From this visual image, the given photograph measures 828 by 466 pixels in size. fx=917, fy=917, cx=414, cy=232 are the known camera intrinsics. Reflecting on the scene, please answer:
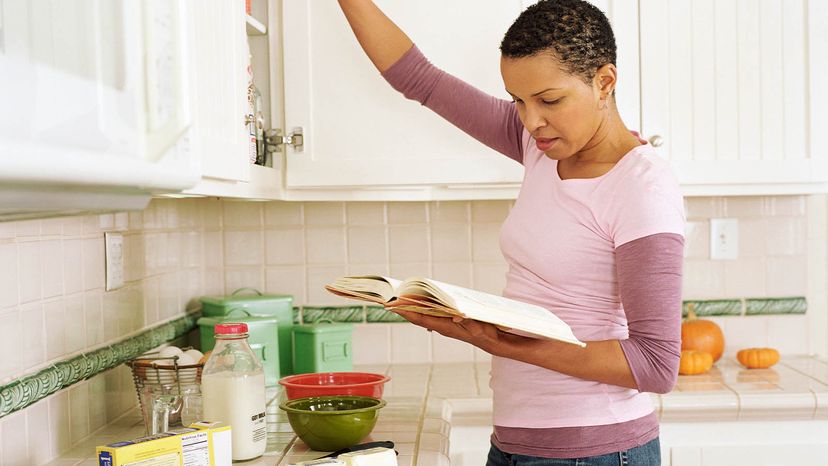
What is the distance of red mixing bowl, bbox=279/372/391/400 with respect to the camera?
1.63 metres

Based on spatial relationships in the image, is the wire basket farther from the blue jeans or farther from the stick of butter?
the blue jeans

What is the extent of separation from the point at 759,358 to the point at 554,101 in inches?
47.0

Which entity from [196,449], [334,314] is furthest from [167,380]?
[334,314]

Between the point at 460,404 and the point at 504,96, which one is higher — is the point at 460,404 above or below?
below

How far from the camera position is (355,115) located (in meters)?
2.05

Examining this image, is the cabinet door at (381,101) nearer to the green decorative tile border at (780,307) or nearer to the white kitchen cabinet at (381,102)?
the white kitchen cabinet at (381,102)

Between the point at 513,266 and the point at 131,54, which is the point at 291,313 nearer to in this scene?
the point at 513,266

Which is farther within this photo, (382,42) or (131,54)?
(382,42)

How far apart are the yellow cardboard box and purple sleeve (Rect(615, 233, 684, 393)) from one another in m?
0.58

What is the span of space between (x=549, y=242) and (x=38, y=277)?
809 millimetres

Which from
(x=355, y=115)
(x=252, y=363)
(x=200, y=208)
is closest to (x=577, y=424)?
(x=252, y=363)

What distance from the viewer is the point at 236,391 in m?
1.40

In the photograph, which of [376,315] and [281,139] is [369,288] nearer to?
[281,139]

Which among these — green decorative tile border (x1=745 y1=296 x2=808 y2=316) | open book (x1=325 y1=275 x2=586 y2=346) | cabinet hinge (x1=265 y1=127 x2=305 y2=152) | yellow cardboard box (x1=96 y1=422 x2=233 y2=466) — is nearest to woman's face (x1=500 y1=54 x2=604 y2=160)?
open book (x1=325 y1=275 x2=586 y2=346)
